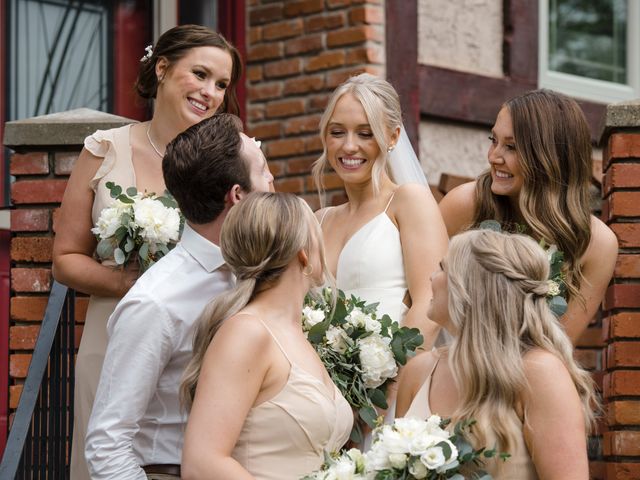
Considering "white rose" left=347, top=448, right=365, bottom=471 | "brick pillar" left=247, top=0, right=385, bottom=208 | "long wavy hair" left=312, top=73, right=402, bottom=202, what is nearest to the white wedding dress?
"long wavy hair" left=312, top=73, right=402, bottom=202

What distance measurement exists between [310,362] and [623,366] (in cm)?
198

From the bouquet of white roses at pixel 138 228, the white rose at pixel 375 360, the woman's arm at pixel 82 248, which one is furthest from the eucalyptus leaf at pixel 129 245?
the white rose at pixel 375 360

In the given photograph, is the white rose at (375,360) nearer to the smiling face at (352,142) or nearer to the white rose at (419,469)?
the white rose at (419,469)

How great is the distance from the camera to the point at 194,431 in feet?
10.7

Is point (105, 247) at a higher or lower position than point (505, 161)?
lower

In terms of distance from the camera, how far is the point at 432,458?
3.25 meters

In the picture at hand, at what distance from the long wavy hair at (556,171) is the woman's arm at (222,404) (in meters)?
1.54

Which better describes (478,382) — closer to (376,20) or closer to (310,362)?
(310,362)

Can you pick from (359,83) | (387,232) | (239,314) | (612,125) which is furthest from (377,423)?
(612,125)

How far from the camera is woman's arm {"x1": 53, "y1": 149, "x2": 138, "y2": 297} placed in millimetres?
4582

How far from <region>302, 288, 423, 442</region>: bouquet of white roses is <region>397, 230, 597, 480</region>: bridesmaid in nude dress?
39 centimetres

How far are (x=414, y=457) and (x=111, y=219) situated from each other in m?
1.54

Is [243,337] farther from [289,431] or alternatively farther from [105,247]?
[105,247]

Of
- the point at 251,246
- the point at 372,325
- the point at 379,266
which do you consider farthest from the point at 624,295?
the point at 251,246
